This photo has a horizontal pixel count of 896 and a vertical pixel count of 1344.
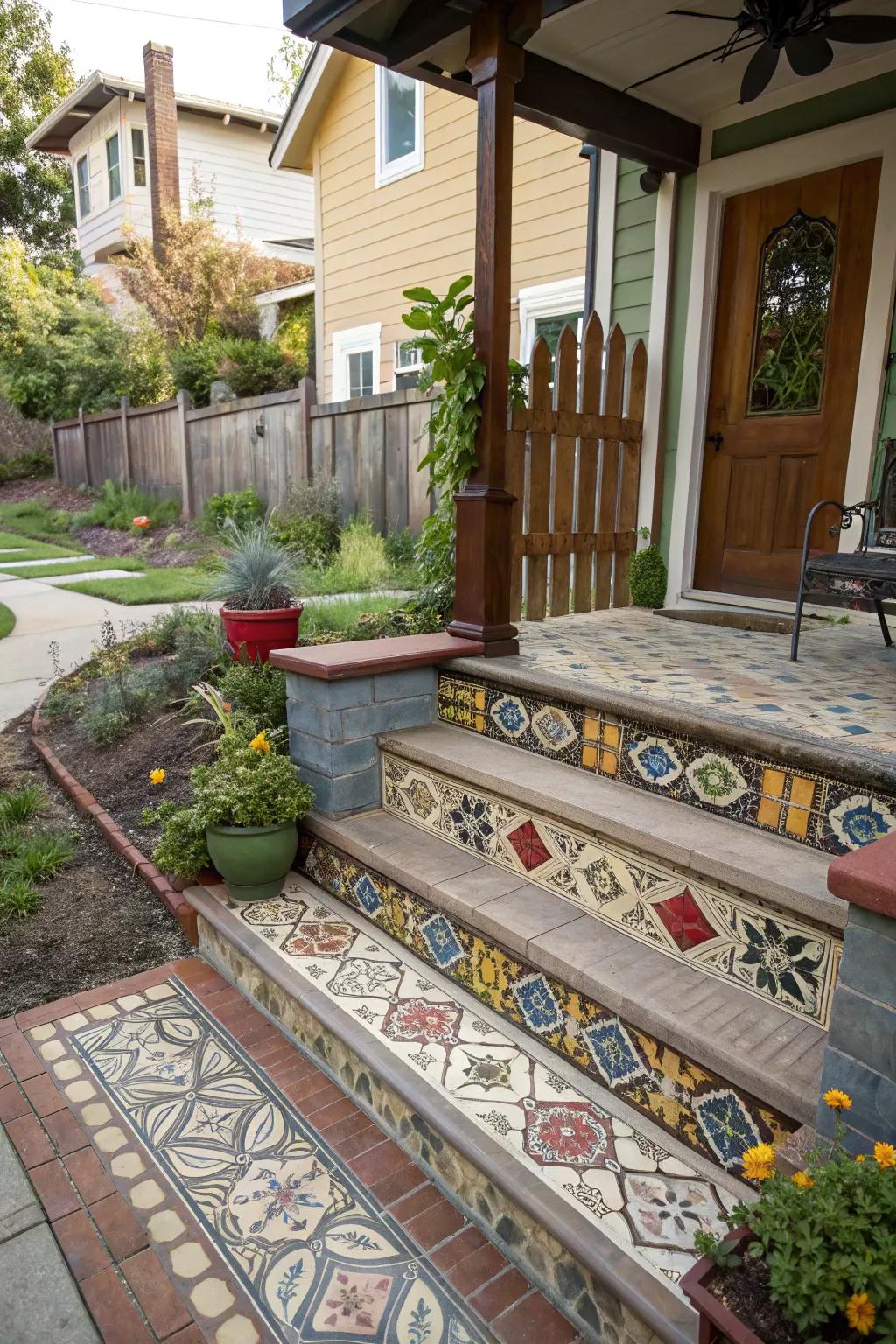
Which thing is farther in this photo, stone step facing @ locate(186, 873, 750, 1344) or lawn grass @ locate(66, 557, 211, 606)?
lawn grass @ locate(66, 557, 211, 606)

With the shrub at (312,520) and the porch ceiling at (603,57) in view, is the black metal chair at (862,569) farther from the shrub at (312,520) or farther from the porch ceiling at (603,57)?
the shrub at (312,520)

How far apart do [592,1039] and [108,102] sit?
18.8 metres

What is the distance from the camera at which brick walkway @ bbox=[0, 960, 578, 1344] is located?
1.55 meters

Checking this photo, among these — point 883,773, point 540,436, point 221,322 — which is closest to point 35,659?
point 540,436

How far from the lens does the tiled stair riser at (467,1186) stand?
1.49 metres

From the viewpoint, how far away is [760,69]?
317 centimetres

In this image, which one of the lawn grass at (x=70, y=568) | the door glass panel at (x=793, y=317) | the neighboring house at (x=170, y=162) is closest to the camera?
the door glass panel at (x=793, y=317)

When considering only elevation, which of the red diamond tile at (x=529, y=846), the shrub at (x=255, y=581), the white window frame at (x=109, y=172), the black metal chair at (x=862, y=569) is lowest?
the red diamond tile at (x=529, y=846)

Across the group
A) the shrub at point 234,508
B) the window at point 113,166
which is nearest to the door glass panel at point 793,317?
the shrub at point 234,508

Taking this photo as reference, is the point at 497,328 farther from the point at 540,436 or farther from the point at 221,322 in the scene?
the point at 221,322

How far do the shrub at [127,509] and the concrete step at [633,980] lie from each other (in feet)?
30.1

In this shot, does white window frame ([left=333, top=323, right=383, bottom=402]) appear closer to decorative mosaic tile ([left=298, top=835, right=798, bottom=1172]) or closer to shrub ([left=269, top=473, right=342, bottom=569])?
shrub ([left=269, top=473, right=342, bottom=569])

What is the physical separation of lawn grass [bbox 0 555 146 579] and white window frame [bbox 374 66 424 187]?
4.51 meters

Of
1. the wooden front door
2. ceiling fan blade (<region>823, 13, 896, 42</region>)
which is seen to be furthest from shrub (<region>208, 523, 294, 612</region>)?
ceiling fan blade (<region>823, 13, 896, 42</region>)
